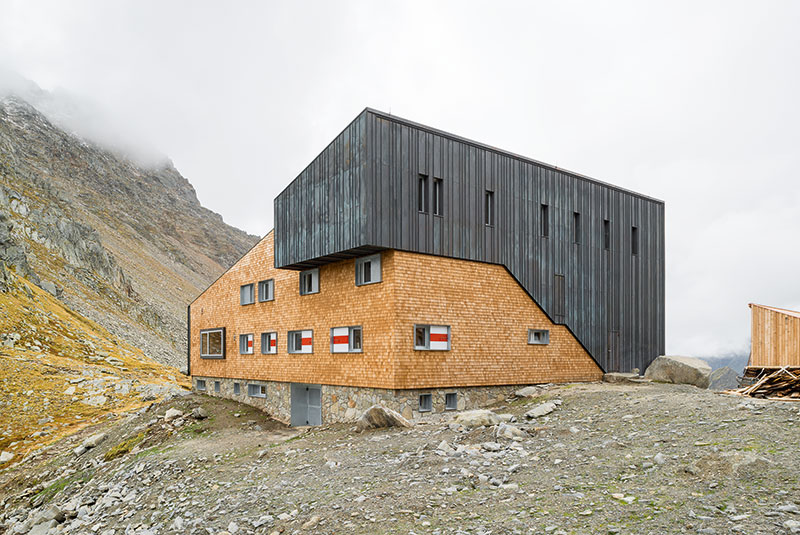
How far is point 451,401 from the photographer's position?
20.0 m

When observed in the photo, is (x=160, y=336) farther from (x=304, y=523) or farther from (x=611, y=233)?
(x=304, y=523)

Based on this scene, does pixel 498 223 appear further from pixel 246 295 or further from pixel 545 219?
pixel 246 295

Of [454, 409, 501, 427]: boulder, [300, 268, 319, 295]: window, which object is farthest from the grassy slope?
[454, 409, 501, 427]: boulder

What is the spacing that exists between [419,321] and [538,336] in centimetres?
630

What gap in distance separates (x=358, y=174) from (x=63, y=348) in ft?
106

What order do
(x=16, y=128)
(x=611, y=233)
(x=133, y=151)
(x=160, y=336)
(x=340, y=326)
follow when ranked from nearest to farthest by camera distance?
(x=340, y=326) → (x=611, y=233) → (x=160, y=336) → (x=16, y=128) → (x=133, y=151)

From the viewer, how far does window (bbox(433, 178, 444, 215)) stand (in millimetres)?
20478

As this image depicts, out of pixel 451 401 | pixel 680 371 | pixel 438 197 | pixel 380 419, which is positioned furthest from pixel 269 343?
pixel 680 371

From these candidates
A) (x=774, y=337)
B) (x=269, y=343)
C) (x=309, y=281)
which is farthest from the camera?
(x=269, y=343)

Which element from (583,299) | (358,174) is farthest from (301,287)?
(583,299)

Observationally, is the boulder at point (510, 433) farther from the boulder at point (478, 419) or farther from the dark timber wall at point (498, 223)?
the dark timber wall at point (498, 223)

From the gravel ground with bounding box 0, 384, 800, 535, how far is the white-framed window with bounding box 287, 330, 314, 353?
380 centimetres

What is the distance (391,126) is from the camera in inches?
770

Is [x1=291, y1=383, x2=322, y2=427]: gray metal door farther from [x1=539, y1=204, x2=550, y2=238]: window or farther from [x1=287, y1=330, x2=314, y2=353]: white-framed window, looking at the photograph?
[x1=539, y1=204, x2=550, y2=238]: window
